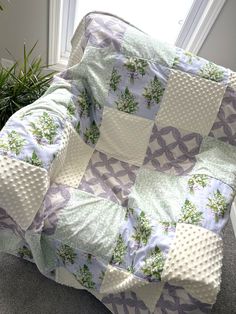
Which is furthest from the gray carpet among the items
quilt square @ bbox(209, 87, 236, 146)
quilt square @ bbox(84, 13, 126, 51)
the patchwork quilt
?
quilt square @ bbox(84, 13, 126, 51)

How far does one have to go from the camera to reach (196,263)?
88 cm

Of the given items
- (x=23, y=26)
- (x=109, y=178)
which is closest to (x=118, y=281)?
(x=109, y=178)

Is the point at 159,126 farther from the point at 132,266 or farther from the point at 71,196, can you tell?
the point at 132,266

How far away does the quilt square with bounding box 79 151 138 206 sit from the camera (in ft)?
3.63

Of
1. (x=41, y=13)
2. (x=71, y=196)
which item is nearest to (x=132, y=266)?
(x=71, y=196)

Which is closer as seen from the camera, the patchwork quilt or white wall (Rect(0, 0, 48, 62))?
the patchwork quilt

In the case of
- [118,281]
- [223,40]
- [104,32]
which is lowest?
[118,281]

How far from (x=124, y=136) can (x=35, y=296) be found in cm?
78

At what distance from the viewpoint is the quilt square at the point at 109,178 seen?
1107 millimetres

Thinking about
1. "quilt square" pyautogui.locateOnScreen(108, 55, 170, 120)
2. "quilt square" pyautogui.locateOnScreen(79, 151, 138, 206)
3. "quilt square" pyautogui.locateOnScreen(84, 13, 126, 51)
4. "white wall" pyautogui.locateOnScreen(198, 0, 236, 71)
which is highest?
"white wall" pyautogui.locateOnScreen(198, 0, 236, 71)

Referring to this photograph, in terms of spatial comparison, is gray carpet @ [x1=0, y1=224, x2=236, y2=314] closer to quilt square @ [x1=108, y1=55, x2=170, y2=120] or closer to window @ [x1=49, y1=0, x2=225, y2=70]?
quilt square @ [x1=108, y1=55, x2=170, y2=120]

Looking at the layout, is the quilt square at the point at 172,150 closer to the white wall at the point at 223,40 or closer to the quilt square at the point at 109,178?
the quilt square at the point at 109,178

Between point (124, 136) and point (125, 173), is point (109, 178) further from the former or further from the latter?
point (124, 136)

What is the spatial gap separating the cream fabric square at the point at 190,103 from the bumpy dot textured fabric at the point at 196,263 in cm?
44
